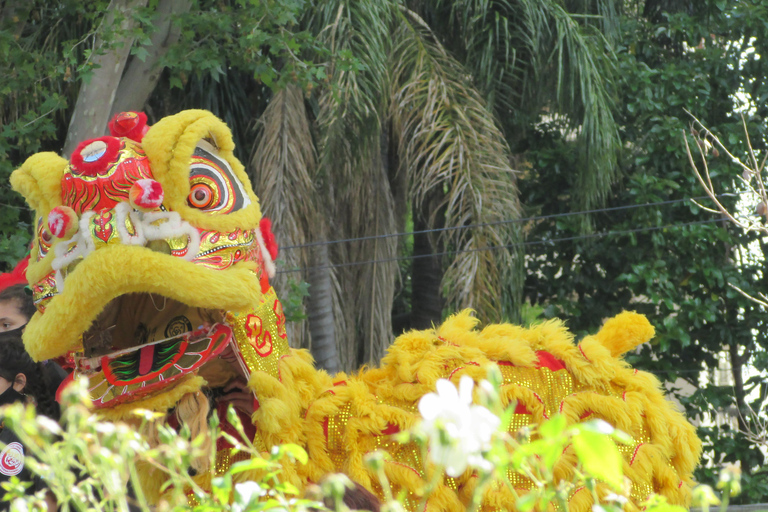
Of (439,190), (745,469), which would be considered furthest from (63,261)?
(745,469)

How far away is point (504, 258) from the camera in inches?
225

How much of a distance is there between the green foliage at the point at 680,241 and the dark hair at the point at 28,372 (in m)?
4.22

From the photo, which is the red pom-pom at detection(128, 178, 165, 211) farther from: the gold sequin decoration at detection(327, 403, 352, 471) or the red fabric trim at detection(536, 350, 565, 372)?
the red fabric trim at detection(536, 350, 565, 372)

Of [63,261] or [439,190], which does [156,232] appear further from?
[439,190]

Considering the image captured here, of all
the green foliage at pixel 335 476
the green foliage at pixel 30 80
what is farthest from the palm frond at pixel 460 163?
the green foliage at pixel 335 476

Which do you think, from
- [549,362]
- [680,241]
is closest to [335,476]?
[549,362]

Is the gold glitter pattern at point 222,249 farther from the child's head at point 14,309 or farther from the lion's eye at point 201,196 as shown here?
the child's head at point 14,309

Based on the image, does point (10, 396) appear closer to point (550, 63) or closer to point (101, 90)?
point (101, 90)

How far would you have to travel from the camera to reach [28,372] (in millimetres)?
2906

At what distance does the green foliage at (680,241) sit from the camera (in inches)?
258

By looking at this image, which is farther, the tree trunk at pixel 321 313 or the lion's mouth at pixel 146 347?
the tree trunk at pixel 321 313

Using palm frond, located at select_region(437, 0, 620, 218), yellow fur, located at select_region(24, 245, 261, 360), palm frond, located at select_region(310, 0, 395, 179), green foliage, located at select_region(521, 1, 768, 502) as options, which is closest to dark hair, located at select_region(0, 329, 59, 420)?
yellow fur, located at select_region(24, 245, 261, 360)

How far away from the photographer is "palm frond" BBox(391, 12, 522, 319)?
18.6 ft

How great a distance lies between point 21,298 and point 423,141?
10.9 feet
